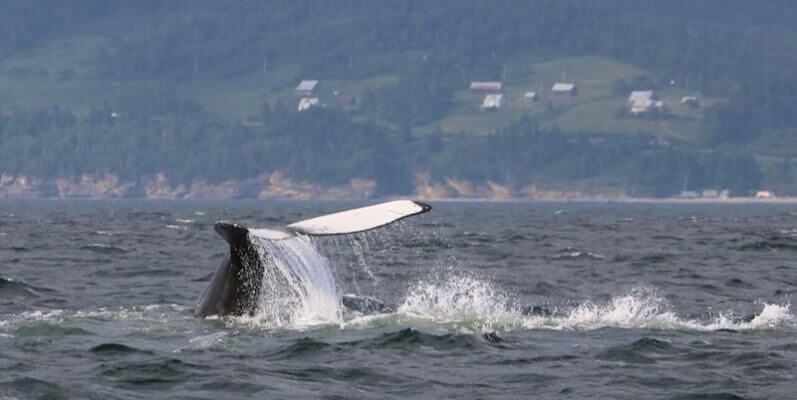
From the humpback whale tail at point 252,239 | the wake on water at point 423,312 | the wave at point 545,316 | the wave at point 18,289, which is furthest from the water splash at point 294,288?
the wave at point 18,289

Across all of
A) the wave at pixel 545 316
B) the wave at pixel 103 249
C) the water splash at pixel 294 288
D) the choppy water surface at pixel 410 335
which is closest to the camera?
the choppy water surface at pixel 410 335

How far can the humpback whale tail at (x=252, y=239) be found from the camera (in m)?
16.5

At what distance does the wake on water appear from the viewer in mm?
18672

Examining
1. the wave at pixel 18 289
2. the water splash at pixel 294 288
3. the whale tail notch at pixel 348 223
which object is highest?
the whale tail notch at pixel 348 223

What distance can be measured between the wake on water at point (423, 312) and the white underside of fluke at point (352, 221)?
0.57 ft

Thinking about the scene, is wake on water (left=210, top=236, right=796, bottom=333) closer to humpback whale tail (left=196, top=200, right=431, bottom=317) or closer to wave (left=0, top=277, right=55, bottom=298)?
humpback whale tail (left=196, top=200, right=431, bottom=317)

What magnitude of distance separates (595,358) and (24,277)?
12.4 meters

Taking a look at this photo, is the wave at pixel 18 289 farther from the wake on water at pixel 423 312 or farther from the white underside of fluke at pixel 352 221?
the white underside of fluke at pixel 352 221

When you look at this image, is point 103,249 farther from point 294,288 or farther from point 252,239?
point 252,239

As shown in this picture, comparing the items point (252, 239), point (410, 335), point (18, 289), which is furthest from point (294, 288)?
point (18, 289)

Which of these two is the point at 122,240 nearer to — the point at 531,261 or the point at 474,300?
the point at 531,261

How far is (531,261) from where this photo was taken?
34.3 m

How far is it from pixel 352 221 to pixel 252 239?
4.60 ft

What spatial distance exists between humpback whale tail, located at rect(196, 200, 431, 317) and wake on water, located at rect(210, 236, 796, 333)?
13 centimetres
